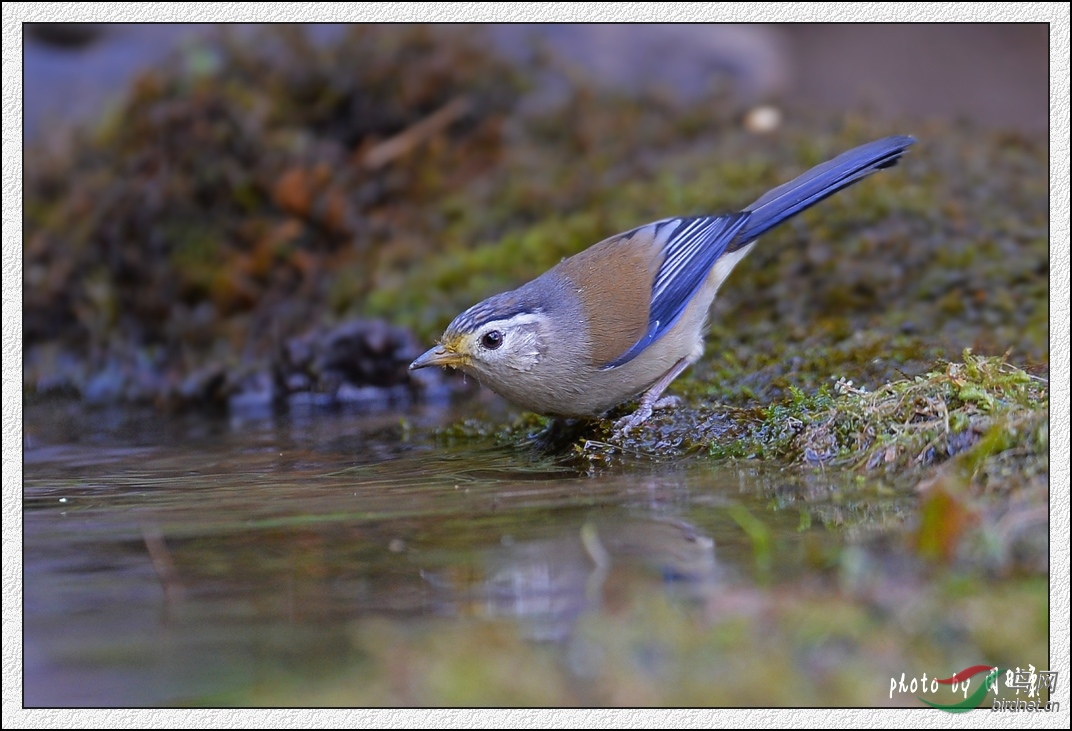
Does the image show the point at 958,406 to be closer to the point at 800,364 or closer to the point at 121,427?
the point at 800,364

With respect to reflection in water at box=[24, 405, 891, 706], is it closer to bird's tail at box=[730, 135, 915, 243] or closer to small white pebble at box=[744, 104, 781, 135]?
bird's tail at box=[730, 135, 915, 243]

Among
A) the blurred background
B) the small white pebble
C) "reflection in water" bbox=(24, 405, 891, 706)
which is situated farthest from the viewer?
the blurred background

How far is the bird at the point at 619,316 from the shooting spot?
213 inches

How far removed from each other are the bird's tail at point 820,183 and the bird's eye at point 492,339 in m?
1.75

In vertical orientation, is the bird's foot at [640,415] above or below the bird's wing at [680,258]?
below

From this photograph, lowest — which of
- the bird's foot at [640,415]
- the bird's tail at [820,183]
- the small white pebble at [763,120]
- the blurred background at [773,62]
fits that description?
the bird's foot at [640,415]

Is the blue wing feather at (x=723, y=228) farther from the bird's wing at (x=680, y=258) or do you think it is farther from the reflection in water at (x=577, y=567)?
the reflection in water at (x=577, y=567)

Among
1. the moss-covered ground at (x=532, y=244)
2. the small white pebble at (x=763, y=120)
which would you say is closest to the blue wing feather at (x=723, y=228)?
the moss-covered ground at (x=532, y=244)

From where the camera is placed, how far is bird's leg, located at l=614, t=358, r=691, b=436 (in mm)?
5527

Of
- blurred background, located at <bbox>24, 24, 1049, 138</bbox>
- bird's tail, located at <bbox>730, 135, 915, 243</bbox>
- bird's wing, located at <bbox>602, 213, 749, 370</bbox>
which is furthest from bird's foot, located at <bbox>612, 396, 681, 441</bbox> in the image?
blurred background, located at <bbox>24, 24, 1049, 138</bbox>

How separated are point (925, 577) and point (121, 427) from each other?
5985 millimetres

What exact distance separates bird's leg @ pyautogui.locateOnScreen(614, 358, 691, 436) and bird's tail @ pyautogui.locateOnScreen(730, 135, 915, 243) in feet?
2.93

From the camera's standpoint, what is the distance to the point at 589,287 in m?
5.80

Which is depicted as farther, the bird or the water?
the bird
